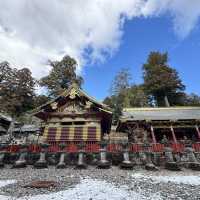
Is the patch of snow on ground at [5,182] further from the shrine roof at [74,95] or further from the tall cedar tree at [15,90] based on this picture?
the tall cedar tree at [15,90]

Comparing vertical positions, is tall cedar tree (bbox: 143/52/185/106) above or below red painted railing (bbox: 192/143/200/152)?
above

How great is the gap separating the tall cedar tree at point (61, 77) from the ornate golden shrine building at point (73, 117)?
2227cm

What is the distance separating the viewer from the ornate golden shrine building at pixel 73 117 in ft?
53.5

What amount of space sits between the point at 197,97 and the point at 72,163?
134 feet

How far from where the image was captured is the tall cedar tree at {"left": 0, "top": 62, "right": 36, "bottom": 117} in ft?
107

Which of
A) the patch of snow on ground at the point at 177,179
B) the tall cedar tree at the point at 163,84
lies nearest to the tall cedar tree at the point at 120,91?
the tall cedar tree at the point at 163,84

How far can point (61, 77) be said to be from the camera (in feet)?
137

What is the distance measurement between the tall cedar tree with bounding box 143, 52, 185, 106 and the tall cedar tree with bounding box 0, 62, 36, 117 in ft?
83.8

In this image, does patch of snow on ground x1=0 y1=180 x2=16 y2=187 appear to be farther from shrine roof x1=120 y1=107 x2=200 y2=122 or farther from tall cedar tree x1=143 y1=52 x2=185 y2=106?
tall cedar tree x1=143 y1=52 x2=185 y2=106

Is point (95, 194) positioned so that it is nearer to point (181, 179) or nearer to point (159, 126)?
point (181, 179)

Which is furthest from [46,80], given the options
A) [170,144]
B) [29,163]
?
[170,144]

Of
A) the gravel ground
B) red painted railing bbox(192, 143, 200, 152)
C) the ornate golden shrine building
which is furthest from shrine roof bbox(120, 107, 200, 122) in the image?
the gravel ground

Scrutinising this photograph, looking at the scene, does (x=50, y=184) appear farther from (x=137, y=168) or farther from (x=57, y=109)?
(x=57, y=109)

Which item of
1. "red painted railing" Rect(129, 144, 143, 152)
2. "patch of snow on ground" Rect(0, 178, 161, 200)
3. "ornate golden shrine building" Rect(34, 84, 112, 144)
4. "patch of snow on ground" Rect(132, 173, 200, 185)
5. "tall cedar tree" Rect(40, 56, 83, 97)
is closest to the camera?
"patch of snow on ground" Rect(0, 178, 161, 200)
